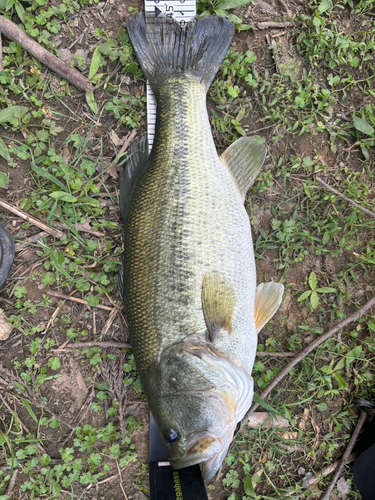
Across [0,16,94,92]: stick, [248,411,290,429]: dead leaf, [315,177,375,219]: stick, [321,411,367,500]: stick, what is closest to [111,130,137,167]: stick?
[0,16,94,92]: stick

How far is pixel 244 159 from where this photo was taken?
2674 millimetres

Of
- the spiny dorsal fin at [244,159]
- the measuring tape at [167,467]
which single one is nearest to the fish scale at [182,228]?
the spiny dorsal fin at [244,159]

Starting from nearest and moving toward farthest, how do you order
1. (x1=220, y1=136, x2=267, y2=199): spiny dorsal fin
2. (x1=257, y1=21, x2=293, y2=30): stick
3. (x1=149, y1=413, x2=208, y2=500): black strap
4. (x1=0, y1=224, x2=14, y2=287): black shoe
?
1. (x1=149, y1=413, x2=208, y2=500): black strap
2. (x1=220, y1=136, x2=267, y2=199): spiny dorsal fin
3. (x1=0, y1=224, x2=14, y2=287): black shoe
4. (x1=257, y1=21, x2=293, y2=30): stick

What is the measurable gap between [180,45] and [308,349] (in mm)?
2577

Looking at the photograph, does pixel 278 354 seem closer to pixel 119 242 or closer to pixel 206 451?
pixel 206 451

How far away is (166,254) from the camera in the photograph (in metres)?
2.26

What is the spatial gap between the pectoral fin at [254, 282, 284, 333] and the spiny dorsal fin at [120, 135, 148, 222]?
116 cm

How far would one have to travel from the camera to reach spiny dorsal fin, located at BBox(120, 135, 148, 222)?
2605mm

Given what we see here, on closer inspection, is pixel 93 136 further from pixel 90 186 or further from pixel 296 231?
pixel 296 231

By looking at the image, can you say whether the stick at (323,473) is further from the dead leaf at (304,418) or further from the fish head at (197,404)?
the fish head at (197,404)

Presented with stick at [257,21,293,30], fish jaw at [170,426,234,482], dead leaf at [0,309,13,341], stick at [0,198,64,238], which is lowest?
fish jaw at [170,426,234,482]

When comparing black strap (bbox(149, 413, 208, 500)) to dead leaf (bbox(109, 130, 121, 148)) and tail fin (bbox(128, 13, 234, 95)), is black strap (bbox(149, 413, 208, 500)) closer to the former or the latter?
dead leaf (bbox(109, 130, 121, 148))

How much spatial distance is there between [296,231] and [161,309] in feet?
4.67

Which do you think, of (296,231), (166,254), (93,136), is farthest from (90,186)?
(296,231)
